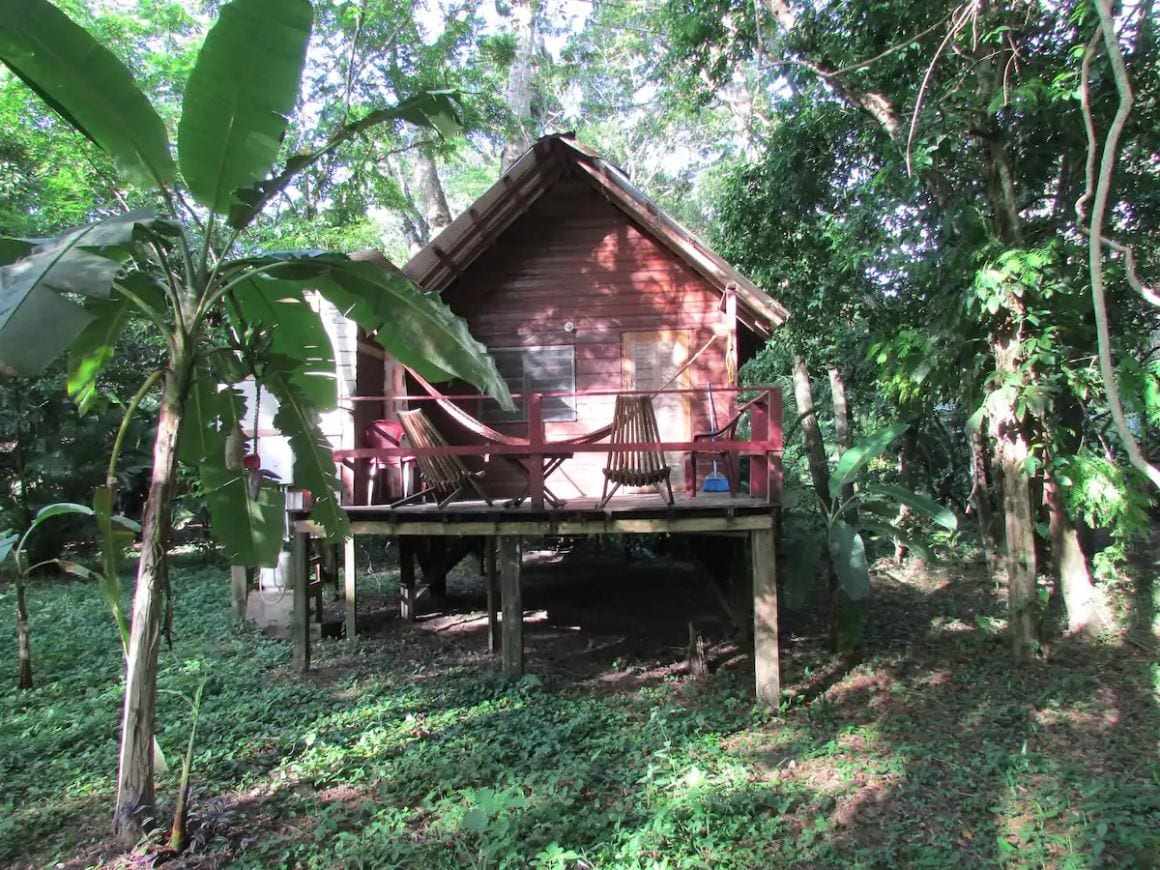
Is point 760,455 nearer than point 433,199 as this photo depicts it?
Yes

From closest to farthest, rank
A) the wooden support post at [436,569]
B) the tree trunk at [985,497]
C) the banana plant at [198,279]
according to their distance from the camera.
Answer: the banana plant at [198,279] < the wooden support post at [436,569] < the tree trunk at [985,497]

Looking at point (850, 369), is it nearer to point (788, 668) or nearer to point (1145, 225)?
point (1145, 225)

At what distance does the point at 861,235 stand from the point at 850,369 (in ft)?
13.0

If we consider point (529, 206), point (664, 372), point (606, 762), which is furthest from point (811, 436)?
point (606, 762)

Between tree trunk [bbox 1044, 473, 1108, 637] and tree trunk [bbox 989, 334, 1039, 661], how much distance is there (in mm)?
1052

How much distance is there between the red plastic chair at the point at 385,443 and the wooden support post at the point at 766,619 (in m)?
3.54

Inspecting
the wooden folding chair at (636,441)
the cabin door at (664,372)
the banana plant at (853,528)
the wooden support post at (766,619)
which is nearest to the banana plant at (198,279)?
the wooden folding chair at (636,441)

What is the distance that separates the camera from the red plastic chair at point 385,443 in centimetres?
726

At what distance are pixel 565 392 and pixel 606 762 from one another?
148 inches

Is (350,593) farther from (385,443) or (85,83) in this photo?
(85,83)

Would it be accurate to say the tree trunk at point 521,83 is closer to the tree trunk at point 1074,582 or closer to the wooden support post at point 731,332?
the wooden support post at point 731,332

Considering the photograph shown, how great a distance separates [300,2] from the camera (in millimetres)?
3262

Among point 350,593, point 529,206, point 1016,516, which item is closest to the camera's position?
point 1016,516

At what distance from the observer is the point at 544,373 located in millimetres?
8508
